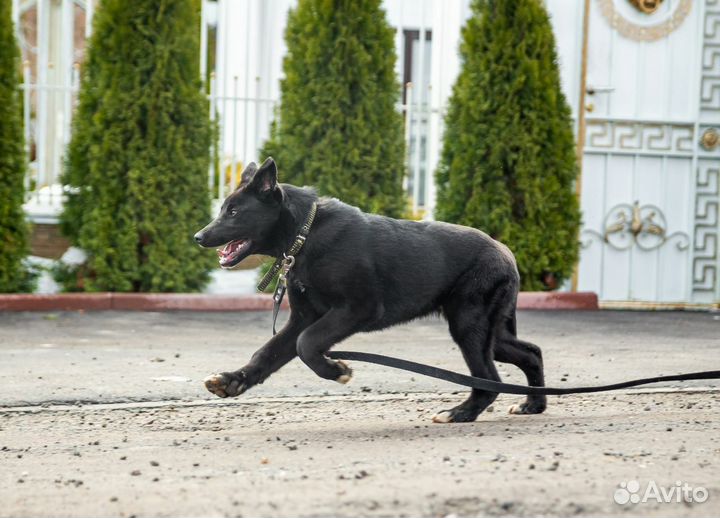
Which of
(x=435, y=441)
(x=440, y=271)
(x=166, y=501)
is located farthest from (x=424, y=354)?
(x=166, y=501)

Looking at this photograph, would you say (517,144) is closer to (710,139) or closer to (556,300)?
(556,300)

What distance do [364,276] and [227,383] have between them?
0.76 meters

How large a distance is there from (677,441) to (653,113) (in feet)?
24.3

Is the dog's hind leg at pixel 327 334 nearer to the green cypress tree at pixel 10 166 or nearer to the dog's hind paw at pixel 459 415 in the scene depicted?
the dog's hind paw at pixel 459 415

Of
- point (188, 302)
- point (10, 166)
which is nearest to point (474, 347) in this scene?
point (188, 302)

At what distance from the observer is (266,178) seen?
527 cm

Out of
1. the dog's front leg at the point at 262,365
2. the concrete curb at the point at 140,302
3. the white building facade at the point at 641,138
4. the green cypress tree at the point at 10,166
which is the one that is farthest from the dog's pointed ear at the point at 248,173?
the white building facade at the point at 641,138

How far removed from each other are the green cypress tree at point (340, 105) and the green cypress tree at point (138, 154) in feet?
2.95

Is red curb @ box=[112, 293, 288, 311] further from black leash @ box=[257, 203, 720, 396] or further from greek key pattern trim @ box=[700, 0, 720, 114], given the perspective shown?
greek key pattern trim @ box=[700, 0, 720, 114]

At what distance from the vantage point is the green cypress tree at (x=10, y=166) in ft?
32.9

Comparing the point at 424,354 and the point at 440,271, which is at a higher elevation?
the point at 440,271

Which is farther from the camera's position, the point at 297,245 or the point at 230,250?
the point at 230,250

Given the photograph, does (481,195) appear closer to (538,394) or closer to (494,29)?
(494,29)

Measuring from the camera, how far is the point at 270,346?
5230mm
